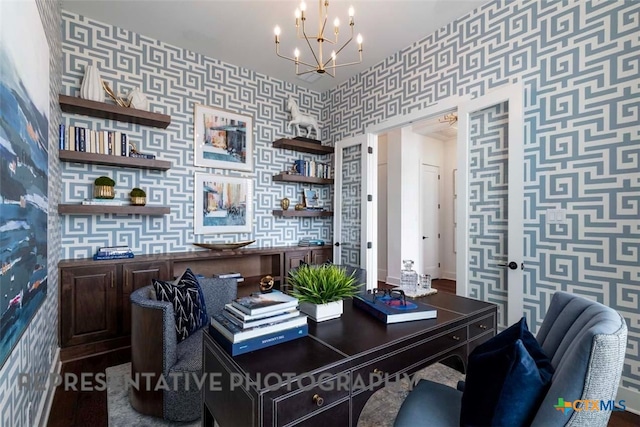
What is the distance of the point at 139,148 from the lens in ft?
10.2

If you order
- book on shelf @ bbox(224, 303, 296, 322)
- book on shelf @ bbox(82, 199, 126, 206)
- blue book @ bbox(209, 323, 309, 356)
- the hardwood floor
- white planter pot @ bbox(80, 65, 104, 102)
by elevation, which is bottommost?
the hardwood floor

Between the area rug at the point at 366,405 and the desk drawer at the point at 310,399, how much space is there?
730 mm

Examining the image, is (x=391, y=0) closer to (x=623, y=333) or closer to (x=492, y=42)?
(x=492, y=42)

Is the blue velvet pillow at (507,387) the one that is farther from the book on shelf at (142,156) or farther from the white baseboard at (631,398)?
the book on shelf at (142,156)

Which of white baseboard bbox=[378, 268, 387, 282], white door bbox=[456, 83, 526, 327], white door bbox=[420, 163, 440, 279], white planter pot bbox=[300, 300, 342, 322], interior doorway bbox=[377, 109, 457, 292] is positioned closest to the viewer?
white planter pot bbox=[300, 300, 342, 322]

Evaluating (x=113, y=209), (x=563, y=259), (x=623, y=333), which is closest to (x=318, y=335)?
(x=623, y=333)

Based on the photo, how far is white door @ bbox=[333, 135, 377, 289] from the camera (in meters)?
3.82

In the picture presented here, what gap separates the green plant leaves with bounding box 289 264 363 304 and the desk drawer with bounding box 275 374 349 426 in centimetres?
40

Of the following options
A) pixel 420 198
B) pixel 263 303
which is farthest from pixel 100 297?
pixel 420 198

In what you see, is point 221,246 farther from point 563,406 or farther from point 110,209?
point 563,406

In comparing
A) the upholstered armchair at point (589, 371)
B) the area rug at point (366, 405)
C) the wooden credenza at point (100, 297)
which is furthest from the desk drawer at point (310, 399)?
the wooden credenza at point (100, 297)

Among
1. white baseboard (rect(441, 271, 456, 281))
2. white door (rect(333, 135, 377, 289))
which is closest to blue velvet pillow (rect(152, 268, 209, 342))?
white door (rect(333, 135, 377, 289))

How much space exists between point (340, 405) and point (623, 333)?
2.70ft

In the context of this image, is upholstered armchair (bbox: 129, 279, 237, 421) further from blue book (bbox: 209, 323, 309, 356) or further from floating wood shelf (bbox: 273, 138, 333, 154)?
floating wood shelf (bbox: 273, 138, 333, 154)
